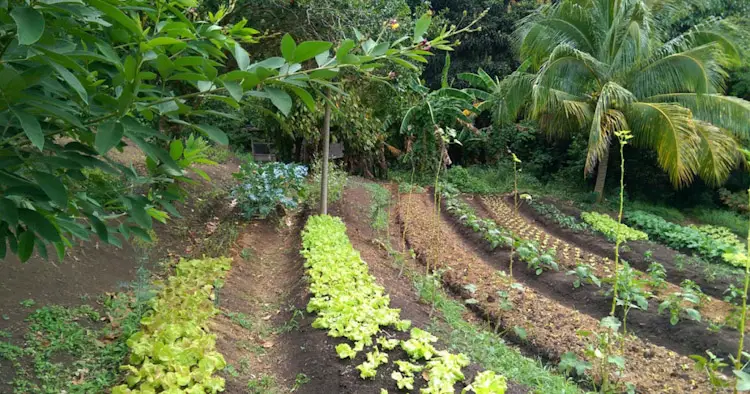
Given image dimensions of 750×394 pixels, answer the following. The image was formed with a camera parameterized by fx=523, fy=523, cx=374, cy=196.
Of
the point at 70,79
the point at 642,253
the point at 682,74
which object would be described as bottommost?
the point at 642,253

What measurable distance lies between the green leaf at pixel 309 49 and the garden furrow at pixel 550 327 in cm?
361

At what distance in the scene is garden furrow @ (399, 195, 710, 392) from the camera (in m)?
4.38

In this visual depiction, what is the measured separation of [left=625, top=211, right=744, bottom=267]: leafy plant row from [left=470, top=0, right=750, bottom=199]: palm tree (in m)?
1.14

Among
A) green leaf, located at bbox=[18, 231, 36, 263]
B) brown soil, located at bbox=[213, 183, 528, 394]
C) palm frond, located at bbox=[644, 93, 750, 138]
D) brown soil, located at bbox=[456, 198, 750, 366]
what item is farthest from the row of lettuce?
green leaf, located at bbox=[18, 231, 36, 263]

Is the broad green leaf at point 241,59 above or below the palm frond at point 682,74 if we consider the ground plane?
below

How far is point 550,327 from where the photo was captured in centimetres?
522

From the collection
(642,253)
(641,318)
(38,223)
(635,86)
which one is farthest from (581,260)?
(38,223)

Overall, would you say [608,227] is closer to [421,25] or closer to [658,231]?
[658,231]

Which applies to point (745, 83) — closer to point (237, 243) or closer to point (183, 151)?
point (237, 243)

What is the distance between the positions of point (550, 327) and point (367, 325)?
2389 mm

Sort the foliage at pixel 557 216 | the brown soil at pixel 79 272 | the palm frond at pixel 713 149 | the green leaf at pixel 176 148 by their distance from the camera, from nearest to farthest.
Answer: the green leaf at pixel 176 148
the brown soil at pixel 79 272
the foliage at pixel 557 216
the palm frond at pixel 713 149

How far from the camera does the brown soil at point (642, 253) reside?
7.16 meters

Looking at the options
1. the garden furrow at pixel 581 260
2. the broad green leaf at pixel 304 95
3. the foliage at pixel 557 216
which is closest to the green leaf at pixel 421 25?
the broad green leaf at pixel 304 95

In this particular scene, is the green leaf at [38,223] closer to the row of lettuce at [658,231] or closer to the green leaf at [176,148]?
the green leaf at [176,148]
